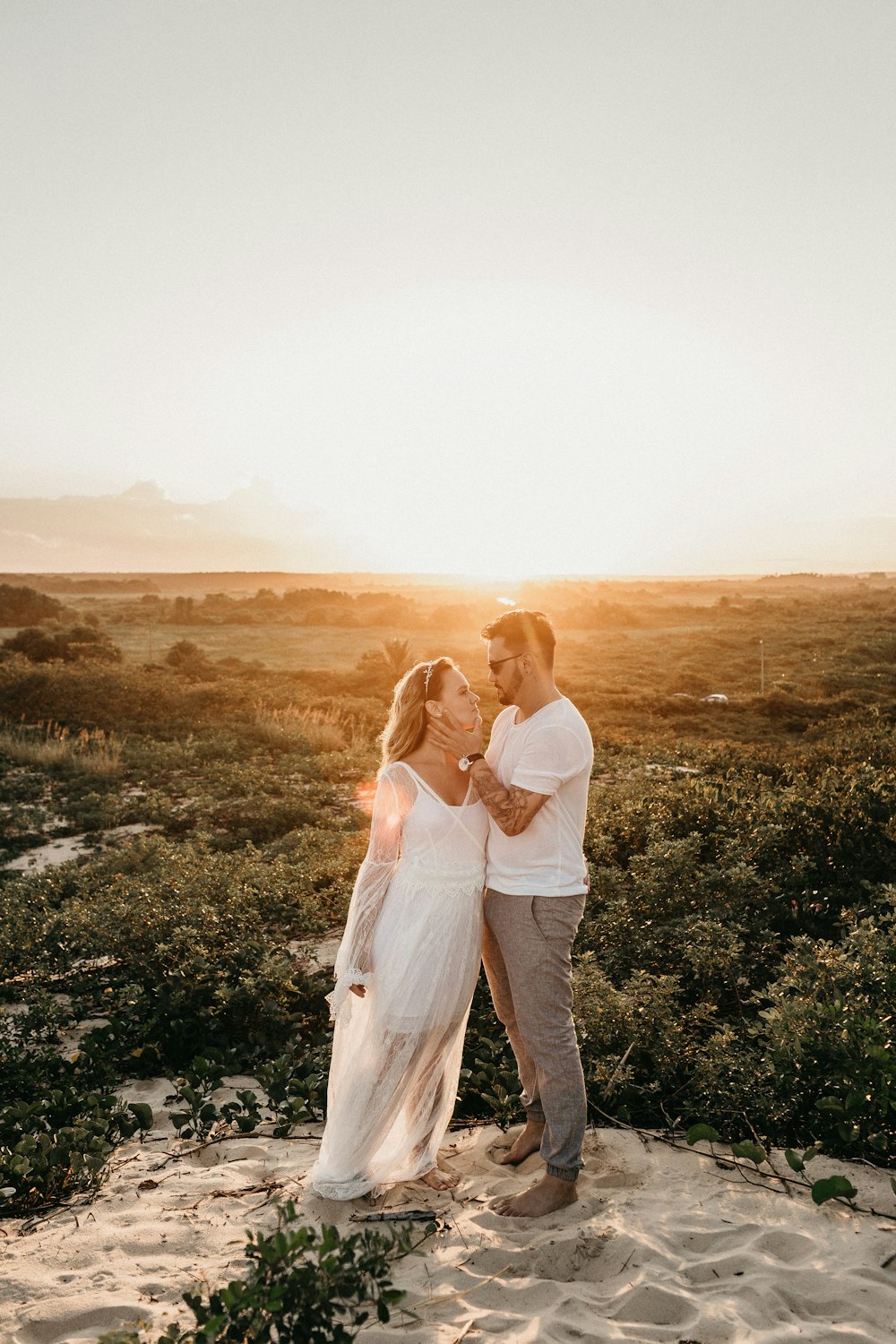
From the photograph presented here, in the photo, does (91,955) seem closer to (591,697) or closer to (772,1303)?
(772,1303)

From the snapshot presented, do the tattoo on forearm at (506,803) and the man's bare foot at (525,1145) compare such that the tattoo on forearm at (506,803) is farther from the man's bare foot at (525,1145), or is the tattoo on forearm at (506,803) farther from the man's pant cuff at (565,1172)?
the man's bare foot at (525,1145)

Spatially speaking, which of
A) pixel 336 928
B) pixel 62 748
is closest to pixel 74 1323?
pixel 336 928

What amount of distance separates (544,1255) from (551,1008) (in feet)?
2.56

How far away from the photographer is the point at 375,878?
134 inches

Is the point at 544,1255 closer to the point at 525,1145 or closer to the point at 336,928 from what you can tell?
the point at 525,1145

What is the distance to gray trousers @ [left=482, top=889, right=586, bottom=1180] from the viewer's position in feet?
10.8

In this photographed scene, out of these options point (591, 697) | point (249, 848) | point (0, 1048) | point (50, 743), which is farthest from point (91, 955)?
point (591, 697)

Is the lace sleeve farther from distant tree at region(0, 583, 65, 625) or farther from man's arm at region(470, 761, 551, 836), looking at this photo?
distant tree at region(0, 583, 65, 625)

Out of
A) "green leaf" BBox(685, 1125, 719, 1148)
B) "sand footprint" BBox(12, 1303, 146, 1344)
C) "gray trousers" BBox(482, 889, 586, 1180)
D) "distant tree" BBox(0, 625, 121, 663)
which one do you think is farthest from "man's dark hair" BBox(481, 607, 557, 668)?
"distant tree" BBox(0, 625, 121, 663)

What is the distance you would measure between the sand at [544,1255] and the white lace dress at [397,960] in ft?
0.96

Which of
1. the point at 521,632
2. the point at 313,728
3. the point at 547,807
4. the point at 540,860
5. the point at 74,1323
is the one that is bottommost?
the point at 313,728

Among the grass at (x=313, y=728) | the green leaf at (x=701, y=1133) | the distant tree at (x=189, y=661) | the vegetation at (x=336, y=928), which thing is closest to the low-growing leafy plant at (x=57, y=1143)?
the vegetation at (x=336, y=928)

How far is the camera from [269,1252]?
222 centimetres

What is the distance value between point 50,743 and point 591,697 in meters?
12.0
